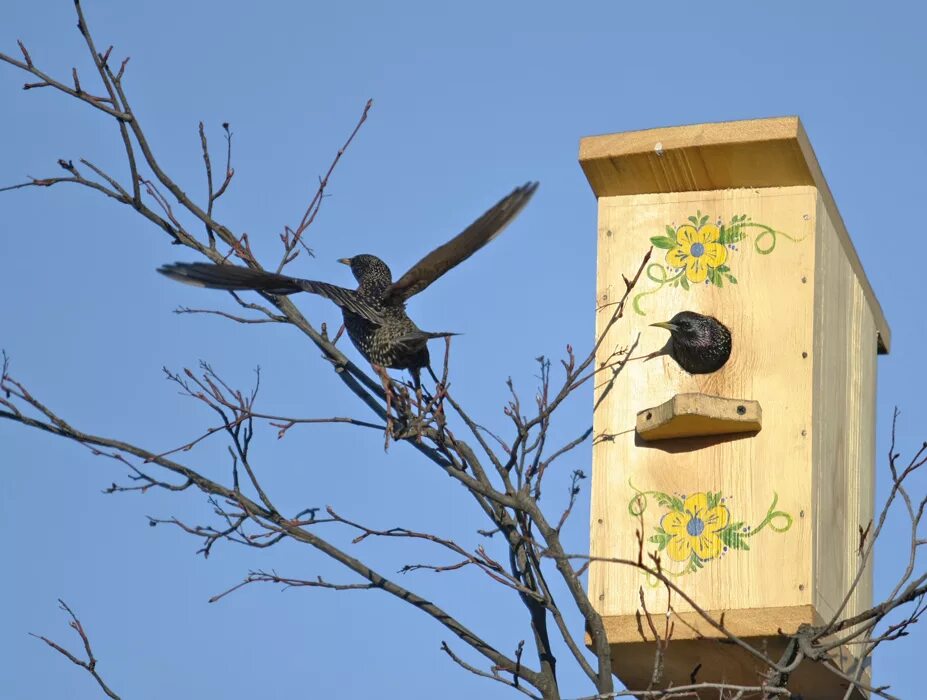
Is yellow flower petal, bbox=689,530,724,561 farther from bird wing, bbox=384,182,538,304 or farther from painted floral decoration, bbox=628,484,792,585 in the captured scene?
bird wing, bbox=384,182,538,304

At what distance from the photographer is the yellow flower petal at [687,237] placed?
433cm

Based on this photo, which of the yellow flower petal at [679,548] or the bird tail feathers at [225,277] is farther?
the yellow flower petal at [679,548]

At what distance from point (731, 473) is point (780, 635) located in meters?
0.46

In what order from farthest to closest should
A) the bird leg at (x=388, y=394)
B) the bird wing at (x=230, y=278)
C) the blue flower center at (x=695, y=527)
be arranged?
the blue flower center at (x=695, y=527)
the bird wing at (x=230, y=278)
the bird leg at (x=388, y=394)

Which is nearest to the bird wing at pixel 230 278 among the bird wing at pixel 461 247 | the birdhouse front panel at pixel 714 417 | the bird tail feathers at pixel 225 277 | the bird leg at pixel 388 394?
the bird tail feathers at pixel 225 277

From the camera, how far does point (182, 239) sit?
337 cm

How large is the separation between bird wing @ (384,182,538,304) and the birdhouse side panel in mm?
931

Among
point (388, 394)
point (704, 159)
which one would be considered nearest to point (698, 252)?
point (704, 159)

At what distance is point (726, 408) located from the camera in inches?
158

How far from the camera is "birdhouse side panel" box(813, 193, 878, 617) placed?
4082mm

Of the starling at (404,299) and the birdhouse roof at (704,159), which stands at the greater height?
the birdhouse roof at (704,159)

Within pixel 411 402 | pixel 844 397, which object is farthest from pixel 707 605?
pixel 411 402

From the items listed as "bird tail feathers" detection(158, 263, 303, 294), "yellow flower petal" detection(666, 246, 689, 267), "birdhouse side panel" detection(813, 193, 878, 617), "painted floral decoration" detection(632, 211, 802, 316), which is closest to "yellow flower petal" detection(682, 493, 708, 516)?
"birdhouse side panel" detection(813, 193, 878, 617)

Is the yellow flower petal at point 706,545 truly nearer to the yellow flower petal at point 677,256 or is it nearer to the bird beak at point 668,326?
the bird beak at point 668,326
